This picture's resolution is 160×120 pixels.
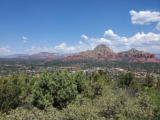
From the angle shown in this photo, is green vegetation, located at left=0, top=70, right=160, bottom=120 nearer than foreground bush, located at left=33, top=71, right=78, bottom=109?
Yes

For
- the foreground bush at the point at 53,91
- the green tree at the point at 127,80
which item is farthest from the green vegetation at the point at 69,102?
the green tree at the point at 127,80

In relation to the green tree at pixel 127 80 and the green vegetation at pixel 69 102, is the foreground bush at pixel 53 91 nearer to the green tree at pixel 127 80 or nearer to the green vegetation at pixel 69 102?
the green vegetation at pixel 69 102

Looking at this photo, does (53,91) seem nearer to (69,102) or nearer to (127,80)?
(69,102)

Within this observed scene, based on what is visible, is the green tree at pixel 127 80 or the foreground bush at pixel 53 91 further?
the green tree at pixel 127 80

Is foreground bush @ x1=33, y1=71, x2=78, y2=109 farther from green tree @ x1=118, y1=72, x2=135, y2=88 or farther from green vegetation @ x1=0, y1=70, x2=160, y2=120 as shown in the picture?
green tree @ x1=118, y1=72, x2=135, y2=88

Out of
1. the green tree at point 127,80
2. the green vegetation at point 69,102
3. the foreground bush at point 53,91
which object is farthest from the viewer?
the green tree at point 127,80

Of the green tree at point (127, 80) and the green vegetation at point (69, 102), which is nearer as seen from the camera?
the green vegetation at point (69, 102)

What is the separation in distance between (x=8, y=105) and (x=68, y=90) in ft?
23.8

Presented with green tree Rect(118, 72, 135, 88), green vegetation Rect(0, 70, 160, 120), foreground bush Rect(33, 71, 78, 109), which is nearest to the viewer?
green vegetation Rect(0, 70, 160, 120)

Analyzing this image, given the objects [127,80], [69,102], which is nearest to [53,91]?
[69,102]

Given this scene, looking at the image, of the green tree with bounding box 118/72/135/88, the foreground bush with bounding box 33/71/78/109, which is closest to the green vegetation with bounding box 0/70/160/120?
the foreground bush with bounding box 33/71/78/109

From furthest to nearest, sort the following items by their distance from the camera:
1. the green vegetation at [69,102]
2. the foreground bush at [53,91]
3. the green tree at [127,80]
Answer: the green tree at [127,80] → the foreground bush at [53,91] → the green vegetation at [69,102]

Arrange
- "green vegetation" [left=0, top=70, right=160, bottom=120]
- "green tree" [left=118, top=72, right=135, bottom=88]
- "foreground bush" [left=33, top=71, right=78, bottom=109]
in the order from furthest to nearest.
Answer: "green tree" [left=118, top=72, right=135, bottom=88] → "foreground bush" [left=33, top=71, right=78, bottom=109] → "green vegetation" [left=0, top=70, right=160, bottom=120]

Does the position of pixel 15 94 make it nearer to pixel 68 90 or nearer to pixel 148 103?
pixel 68 90
